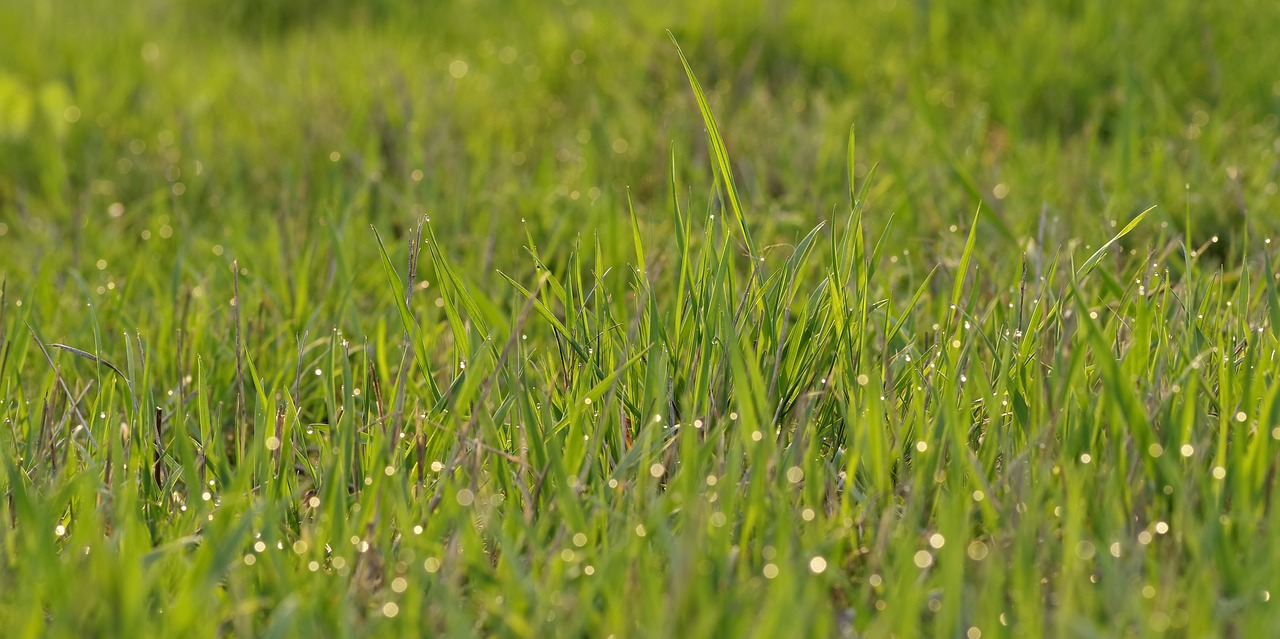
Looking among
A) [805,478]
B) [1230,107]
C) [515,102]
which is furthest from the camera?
[515,102]

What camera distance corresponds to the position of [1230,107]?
3129mm

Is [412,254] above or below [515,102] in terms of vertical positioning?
above

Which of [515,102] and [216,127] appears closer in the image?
[216,127]

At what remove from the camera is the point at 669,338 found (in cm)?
167

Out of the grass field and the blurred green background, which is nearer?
the grass field

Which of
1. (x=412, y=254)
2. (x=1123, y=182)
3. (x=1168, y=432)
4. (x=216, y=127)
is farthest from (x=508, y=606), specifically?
(x=216, y=127)

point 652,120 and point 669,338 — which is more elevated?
point 669,338

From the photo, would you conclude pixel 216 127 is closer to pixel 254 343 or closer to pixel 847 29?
pixel 254 343

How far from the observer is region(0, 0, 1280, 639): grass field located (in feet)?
3.98

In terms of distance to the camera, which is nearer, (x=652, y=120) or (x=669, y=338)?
(x=669, y=338)

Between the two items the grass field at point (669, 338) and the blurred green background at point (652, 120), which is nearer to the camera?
the grass field at point (669, 338)

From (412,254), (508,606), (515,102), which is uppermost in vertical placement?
(412,254)

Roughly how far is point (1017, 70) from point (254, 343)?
2281 millimetres

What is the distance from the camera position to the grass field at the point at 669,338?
121 cm
